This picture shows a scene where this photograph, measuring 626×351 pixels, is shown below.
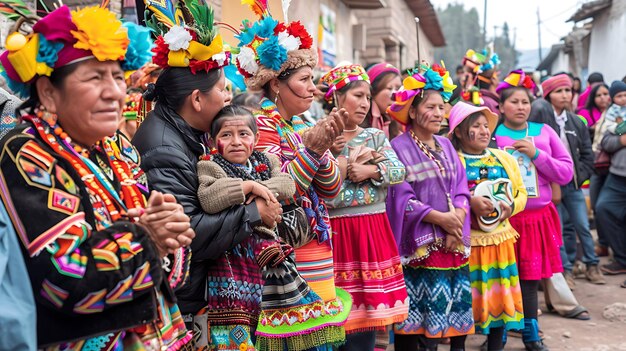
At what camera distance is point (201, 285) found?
10.0ft

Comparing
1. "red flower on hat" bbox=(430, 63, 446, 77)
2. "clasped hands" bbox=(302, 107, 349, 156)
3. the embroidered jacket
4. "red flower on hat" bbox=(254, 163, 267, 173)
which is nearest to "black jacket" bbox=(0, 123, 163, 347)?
the embroidered jacket

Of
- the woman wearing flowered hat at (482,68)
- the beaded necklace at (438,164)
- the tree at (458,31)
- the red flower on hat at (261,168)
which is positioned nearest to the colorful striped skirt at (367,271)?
the beaded necklace at (438,164)

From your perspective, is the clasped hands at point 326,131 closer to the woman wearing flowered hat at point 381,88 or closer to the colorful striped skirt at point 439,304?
the colorful striped skirt at point 439,304

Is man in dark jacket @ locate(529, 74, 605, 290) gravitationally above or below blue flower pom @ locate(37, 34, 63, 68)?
below

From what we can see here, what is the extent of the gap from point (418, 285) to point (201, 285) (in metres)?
2.26

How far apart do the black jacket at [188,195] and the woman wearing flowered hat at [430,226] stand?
2.11 meters

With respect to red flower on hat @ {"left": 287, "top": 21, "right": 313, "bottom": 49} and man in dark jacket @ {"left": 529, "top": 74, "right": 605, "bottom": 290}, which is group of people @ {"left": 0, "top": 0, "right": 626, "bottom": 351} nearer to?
red flower on hat @ {"left": 287, "top": 21, "right": 313, "bottom": 49}

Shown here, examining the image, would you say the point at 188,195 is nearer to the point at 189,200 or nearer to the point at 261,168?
the point at 189,200

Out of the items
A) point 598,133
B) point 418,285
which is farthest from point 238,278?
point 598,133

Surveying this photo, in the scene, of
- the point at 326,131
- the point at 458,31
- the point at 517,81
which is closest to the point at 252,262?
the point at 326,131

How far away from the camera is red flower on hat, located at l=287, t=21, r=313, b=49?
3.81 meters

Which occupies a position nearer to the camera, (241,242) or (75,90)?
(75,90)

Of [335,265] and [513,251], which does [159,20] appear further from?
[513,251]

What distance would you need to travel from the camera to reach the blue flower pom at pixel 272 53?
12.3ft
